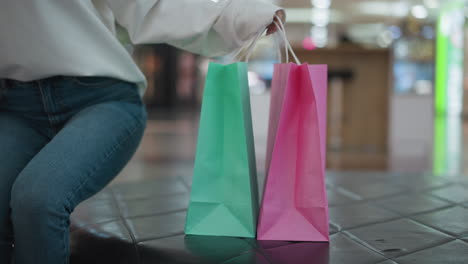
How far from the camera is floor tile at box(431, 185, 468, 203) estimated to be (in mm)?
1494

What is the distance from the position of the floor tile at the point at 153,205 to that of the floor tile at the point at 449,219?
0.73 metres

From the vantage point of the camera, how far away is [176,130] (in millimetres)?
6465

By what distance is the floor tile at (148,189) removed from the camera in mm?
1620

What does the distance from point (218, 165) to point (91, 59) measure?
394mm

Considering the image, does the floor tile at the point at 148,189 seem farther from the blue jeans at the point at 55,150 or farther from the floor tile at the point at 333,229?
the floor tile at the point at 333,229

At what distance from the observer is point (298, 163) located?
1011mm

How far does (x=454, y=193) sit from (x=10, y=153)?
1.44 meters

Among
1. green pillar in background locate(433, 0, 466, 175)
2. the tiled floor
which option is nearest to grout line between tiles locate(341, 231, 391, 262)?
the tiled floor

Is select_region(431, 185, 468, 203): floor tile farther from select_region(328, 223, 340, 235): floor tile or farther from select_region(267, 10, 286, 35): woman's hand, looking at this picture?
select_region(267, 10, 286, 35): woman's hand

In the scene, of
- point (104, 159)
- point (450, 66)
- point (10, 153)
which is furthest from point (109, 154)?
point (450, 66)

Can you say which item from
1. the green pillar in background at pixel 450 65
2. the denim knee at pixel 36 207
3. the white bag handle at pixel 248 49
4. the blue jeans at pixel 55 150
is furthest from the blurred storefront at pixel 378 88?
the green pillar in background at pixel 450 65

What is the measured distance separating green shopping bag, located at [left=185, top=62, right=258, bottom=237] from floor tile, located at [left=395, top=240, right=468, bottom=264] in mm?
349

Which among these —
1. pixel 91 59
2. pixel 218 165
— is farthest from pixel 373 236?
pixel 91 59

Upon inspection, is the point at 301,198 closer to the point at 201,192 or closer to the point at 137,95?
the point at 201,192
